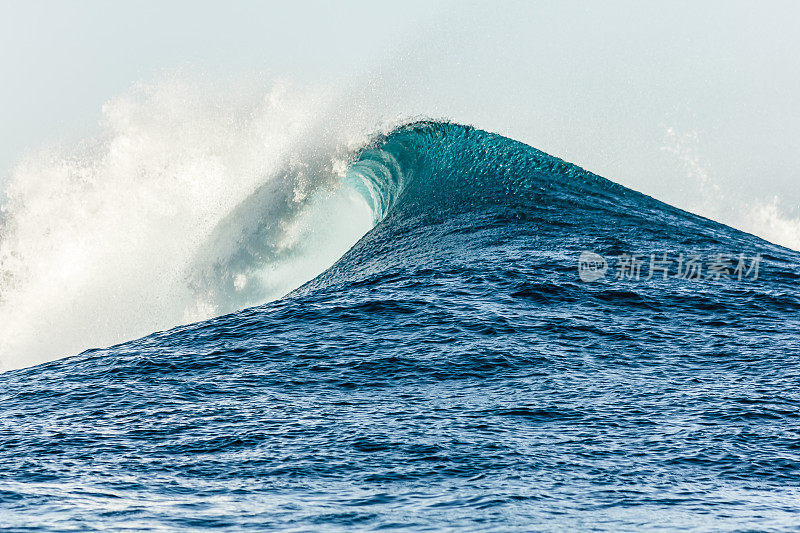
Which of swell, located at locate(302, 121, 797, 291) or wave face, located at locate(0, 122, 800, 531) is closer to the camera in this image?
wave face, located at locate(0, 122, 800, 531)

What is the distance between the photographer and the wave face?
3.53 m

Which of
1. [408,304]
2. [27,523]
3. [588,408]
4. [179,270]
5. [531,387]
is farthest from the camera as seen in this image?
[179,270]

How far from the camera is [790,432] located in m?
4.67

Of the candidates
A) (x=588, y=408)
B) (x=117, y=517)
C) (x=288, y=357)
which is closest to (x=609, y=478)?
(x=588, y=408)

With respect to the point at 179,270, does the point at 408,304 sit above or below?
below

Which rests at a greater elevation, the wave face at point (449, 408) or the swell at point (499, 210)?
the swell at point (499, 210)

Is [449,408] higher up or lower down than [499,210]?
lower down

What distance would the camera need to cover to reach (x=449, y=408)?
16.7ft

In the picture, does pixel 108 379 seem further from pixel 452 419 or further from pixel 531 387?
pixel 531 387

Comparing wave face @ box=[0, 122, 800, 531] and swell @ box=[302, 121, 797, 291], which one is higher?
swell @ box=[302, 121, 797, 291]

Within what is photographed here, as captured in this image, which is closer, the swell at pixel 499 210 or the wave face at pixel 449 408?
the wave face at pixel 449 408

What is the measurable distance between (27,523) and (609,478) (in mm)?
2759

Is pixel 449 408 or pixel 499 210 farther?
pixel 499 210

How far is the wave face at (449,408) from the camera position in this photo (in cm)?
353
